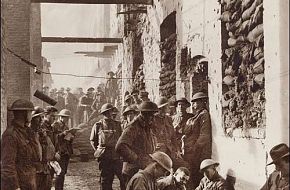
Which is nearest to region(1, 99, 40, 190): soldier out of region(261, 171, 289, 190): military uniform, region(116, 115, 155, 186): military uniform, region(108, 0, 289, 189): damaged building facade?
region(116, 115, 155, 186): military uniform

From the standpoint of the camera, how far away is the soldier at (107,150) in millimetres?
9336

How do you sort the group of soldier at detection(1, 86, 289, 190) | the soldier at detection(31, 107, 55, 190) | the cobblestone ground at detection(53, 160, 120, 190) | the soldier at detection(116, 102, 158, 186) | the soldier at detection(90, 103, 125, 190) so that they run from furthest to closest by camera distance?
the cobblestone ground at detection(53, 160, 120, 190) → the soldier at detection(90, 103, 125, 190) → the soldier at detection(31, 107, 55, 190) → the soldier at detection(116, 102, 158, 186) → the group of soldier at detection(1, 86, 289, 190)

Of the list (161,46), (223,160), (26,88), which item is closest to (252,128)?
(223,160)

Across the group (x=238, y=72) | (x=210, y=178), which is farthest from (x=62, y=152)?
(x=238, y=72)

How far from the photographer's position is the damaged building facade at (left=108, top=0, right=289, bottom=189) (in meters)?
6.28

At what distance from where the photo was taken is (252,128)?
721 centimetres

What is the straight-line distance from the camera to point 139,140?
7.29 meters

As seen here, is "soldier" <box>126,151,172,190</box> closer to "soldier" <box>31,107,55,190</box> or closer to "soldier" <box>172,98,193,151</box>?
"soldier" <box>31,107,55,190</box>

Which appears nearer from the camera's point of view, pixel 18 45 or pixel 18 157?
pixel 18 157

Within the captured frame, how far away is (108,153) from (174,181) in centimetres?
371

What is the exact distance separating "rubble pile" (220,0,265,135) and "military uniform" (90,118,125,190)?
89.0 inches

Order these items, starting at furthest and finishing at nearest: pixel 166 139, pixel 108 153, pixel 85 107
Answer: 1. pixel 85 107
2. pixel 108 153
3. pixel 166 139

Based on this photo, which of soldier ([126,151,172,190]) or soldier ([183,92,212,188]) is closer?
soldier ([126,151,172,190])

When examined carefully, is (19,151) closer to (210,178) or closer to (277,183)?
(210,178)
